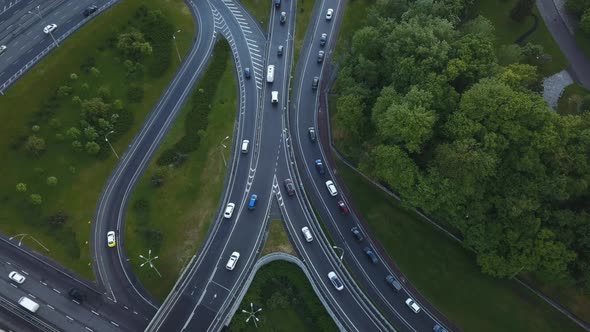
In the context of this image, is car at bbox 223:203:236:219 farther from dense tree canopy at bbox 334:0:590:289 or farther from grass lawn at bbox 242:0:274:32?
grass lawn at bbox 242:0:274:32

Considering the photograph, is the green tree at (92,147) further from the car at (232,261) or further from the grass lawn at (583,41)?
the grass lawn at (583,41)

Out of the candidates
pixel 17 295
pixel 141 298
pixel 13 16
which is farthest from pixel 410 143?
pixel 13 16

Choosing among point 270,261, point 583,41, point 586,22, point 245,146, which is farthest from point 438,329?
point 586,22

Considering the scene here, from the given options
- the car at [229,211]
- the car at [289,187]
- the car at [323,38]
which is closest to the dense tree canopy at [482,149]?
the car at [289,187]

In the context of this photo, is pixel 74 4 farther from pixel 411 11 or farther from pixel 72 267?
pixel 411 11

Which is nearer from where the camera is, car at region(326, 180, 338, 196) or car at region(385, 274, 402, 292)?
car at region(385, 274, 402, 292)

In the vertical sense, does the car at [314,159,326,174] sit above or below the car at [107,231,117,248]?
above

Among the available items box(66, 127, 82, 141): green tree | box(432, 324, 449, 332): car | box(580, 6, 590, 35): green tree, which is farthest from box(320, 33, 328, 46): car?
box(432, 324, 449, 332): car
